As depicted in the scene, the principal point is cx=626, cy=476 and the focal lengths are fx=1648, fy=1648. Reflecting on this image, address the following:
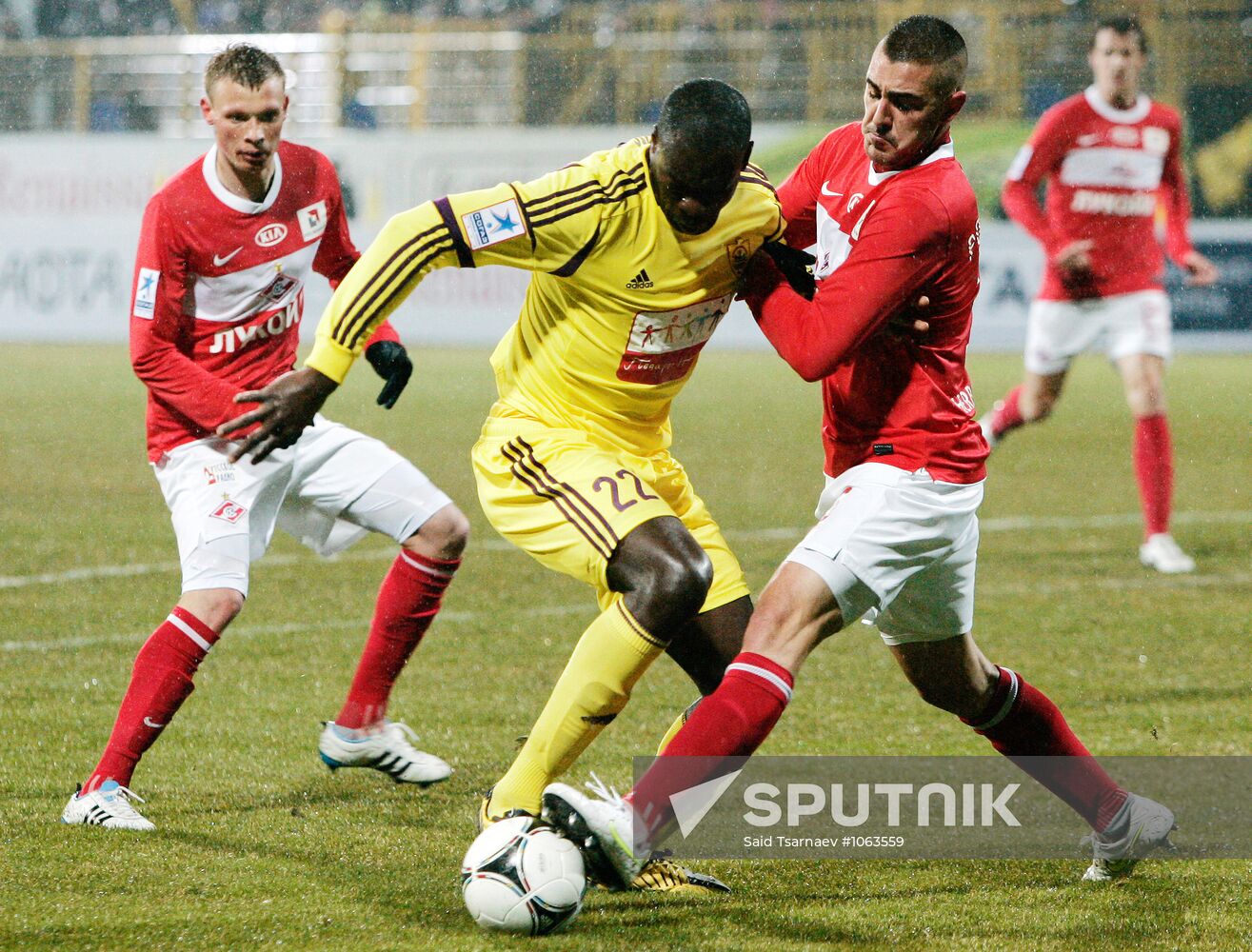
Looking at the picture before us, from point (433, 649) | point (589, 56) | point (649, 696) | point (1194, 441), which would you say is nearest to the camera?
point (649, 696)

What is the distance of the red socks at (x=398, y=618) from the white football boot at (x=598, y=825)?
1.48 meters

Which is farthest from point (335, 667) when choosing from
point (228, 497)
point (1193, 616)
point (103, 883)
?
point (1193, 616)

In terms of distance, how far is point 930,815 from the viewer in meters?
4.62

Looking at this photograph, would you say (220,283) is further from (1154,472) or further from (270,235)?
(1154,472)

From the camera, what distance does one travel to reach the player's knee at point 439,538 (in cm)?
497

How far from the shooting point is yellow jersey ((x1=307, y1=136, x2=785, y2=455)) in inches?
144

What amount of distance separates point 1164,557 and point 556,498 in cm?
550

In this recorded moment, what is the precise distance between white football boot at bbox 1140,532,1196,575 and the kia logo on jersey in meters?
5.19

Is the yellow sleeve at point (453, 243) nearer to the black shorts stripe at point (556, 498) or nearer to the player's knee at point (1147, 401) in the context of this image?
the black shorts stripe at point (556, 498)

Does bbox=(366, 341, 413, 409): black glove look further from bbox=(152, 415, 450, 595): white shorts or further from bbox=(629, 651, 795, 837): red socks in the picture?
bbox=(629, 651, 795, 837): red socks

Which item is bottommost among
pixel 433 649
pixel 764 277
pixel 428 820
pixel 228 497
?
pixel 433 649

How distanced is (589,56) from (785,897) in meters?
22.1

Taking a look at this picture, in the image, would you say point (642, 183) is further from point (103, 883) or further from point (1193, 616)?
point (1193, 616)

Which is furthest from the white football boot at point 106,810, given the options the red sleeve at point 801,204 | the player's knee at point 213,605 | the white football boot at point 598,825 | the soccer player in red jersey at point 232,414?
the red sleeve at point 801,204
